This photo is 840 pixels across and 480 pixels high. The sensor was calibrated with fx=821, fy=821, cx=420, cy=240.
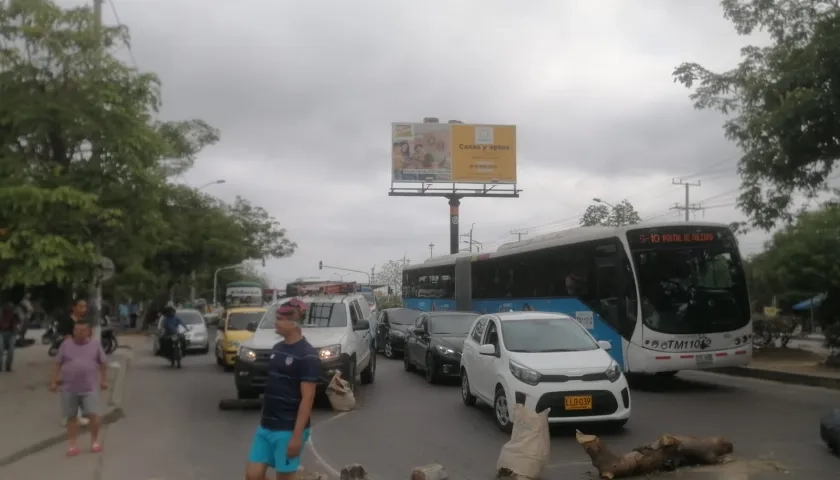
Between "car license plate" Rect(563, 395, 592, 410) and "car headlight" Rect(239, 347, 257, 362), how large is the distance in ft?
19.0

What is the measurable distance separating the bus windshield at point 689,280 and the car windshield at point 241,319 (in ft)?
37.5

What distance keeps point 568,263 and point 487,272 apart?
6838 mm

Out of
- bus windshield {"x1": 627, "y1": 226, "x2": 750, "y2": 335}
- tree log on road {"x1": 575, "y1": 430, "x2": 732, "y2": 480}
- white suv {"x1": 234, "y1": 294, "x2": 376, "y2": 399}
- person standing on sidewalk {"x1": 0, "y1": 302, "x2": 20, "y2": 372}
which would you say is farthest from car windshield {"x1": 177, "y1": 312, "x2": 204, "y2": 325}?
tree log on road {"x1": 575, "y1": 430, "x2": 732, "y2": 480}

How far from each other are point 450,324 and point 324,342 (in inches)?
197

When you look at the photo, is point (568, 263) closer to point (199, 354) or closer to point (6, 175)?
point (6, 175)

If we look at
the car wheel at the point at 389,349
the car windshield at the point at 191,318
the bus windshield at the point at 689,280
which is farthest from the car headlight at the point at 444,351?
the car windshield at the point at 191,318

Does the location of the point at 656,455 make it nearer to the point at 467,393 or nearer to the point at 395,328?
the point at 467,393

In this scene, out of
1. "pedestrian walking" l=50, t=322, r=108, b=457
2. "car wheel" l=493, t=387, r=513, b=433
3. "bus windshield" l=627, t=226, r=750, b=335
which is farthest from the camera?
"bus windshield" l=627, t=226, r=750, b=335

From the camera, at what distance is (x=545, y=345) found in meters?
12.1

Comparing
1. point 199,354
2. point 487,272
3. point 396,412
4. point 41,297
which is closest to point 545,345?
point 396,412

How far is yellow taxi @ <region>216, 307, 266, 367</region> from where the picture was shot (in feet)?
71.9

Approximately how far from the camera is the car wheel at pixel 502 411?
11.4m

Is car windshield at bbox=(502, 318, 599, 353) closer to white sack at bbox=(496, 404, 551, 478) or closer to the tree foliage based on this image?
white sack at bbox=(496, 404, 551, 478)

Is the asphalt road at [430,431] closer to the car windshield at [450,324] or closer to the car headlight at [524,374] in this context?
the car headlight at [524,374]
